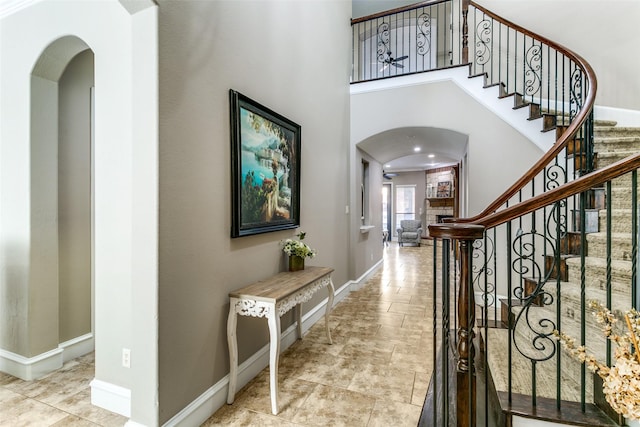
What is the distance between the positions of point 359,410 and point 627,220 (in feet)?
7.80

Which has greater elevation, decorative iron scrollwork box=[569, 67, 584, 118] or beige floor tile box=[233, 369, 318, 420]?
decorative iron scrollwork box=[569, 67, 584, 118]

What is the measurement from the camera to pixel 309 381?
223cm

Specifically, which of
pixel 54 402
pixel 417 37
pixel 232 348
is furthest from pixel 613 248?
pixel 417 37

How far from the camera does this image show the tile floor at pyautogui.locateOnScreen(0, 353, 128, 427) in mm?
1797

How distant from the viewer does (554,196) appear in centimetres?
132

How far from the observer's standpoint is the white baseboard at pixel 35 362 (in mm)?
2244

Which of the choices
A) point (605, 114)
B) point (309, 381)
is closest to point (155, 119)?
point (309, 381)

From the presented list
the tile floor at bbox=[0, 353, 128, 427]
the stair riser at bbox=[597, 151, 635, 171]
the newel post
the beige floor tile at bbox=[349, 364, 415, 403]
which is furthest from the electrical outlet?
the stair riser at bbox=[597, 151, 635, 171]

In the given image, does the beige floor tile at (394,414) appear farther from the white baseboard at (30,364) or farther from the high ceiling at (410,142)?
the high ceiling at (410,142)

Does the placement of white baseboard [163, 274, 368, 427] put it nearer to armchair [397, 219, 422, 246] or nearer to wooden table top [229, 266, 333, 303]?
wooden table top [229, 266, 333, 303]

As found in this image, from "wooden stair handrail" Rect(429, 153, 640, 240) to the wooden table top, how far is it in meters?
1.10

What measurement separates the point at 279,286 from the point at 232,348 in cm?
50

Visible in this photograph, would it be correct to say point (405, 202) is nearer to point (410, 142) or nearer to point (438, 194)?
point (438, 194)

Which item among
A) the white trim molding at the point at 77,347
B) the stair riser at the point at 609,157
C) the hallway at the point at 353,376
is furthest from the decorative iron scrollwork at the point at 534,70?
the white trim molding at the point at 77,347
